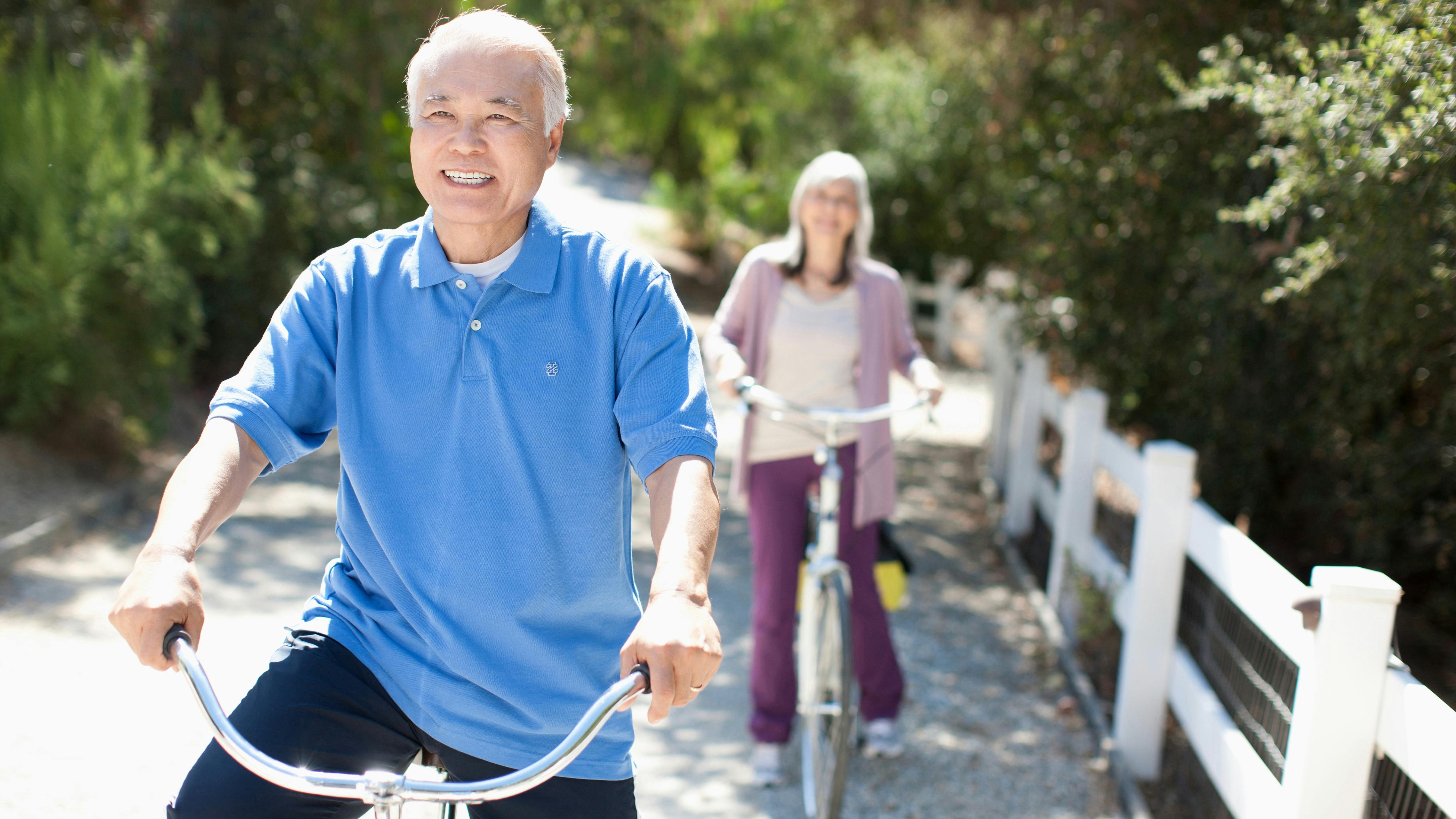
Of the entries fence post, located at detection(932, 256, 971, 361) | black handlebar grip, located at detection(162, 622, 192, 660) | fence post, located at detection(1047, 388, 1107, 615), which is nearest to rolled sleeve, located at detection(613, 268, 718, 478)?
black handlebar grip, located at detection(162, 622, 192, 660)

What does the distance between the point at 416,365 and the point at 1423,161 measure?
9.88ft

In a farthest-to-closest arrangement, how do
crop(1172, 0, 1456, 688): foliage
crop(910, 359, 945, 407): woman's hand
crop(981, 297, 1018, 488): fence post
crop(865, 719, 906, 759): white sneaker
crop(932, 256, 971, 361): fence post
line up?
crop(932, 256, 971, 361): fence post < crop(981, 297, 1018, 488): fence post < crop(865, 719, 906, 759): white sneaker < crop(910, 359, 945, 407): woman's hand < crop(1172, 0, 1456, 688): foliage

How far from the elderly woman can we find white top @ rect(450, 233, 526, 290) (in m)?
2.23

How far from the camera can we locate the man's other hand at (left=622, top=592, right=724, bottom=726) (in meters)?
1.74

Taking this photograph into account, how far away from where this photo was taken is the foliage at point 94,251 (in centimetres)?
689

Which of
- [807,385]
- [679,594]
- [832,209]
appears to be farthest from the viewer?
[807,385]

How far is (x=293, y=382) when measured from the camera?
2145 millimetres

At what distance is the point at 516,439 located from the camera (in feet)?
6.97

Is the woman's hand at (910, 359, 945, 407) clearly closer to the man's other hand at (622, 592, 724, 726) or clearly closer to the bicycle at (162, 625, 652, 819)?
the man's other hand at (622, 592, 724, 726)

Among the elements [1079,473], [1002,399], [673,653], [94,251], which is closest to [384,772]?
[673,653]

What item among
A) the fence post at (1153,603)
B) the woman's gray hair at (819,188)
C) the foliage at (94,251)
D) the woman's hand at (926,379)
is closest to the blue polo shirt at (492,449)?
the woman's hand at (926,379)

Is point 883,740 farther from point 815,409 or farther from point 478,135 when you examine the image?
point 478,135

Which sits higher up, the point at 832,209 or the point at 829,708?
the point at 832,209

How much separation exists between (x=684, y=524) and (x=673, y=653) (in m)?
0.30
